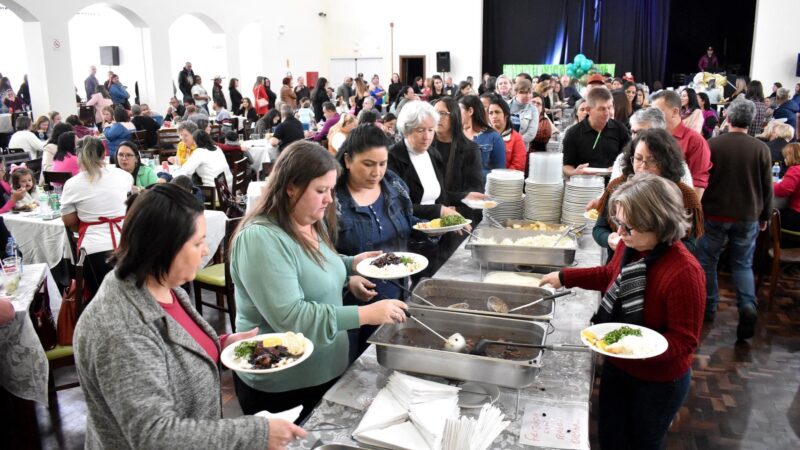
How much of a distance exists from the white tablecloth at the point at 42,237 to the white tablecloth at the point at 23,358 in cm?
137

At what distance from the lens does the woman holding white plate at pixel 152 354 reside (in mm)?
998

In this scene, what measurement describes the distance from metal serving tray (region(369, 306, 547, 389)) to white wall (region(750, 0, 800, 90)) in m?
12.9

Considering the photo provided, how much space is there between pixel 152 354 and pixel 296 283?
46 centimetres

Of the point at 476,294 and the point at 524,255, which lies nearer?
the point at 476,294

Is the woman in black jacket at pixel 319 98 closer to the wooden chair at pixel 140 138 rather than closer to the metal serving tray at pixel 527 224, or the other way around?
the wooden chair at pixel 140 138

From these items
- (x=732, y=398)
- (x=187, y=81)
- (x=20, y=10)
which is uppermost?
(x=20, y=10)

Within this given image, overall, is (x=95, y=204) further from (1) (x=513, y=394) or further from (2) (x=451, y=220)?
(1) (x=513, y=394)

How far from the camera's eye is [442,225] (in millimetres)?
2375

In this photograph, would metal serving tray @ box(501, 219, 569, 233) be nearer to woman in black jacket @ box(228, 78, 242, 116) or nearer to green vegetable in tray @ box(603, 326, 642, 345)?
green vegetable in tray @ box(603, 326, 642, 345)

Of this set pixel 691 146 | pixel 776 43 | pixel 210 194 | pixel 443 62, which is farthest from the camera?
pixel 443 62

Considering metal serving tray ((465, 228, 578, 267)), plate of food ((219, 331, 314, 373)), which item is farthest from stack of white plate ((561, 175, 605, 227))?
plate of food ((219, 331, 314, 373))

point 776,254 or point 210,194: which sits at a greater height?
point 210,194

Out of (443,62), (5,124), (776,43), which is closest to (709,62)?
(776,43)

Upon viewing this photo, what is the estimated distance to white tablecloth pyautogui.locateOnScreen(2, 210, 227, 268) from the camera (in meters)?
3.80
